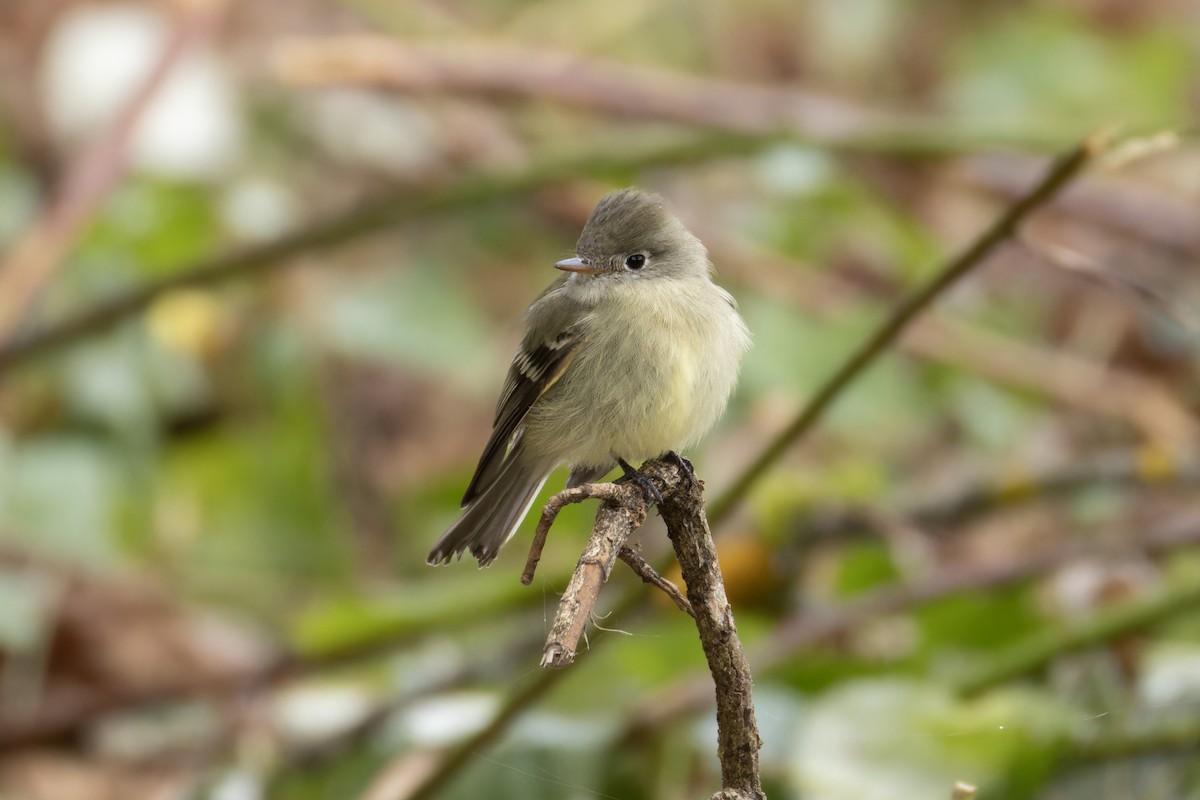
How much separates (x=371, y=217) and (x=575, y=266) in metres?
2.04

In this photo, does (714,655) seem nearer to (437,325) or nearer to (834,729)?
(834,729)

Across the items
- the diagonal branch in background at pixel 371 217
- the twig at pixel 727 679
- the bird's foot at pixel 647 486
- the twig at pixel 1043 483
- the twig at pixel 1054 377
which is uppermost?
the twig at pixel 1054 377

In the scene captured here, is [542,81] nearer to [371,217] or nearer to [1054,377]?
[371,217]

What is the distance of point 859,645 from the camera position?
12.1 ft

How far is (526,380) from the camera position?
2041 mm

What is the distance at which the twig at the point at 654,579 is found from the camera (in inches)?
46.6

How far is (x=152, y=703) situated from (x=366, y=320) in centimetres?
153

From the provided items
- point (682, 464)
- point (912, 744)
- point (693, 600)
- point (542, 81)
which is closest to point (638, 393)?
point (682, 464)

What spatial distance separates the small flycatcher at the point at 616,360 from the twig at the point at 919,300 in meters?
0.29

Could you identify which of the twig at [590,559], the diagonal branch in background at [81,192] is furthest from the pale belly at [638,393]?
the diagonal branch in background at [81,192]

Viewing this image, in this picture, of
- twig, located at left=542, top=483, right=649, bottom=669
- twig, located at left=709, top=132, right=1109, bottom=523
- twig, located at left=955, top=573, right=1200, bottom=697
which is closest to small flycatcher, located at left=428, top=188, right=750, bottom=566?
twig, located at left=709, top=132, right=1109, bottom=523

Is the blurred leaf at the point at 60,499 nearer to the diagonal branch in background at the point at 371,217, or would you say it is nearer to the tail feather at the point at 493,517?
the diagonal branch in background at the point at 371,217

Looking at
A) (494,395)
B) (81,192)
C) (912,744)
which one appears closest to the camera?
(912,744)

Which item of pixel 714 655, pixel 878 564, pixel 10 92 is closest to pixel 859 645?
pixel 878 564
